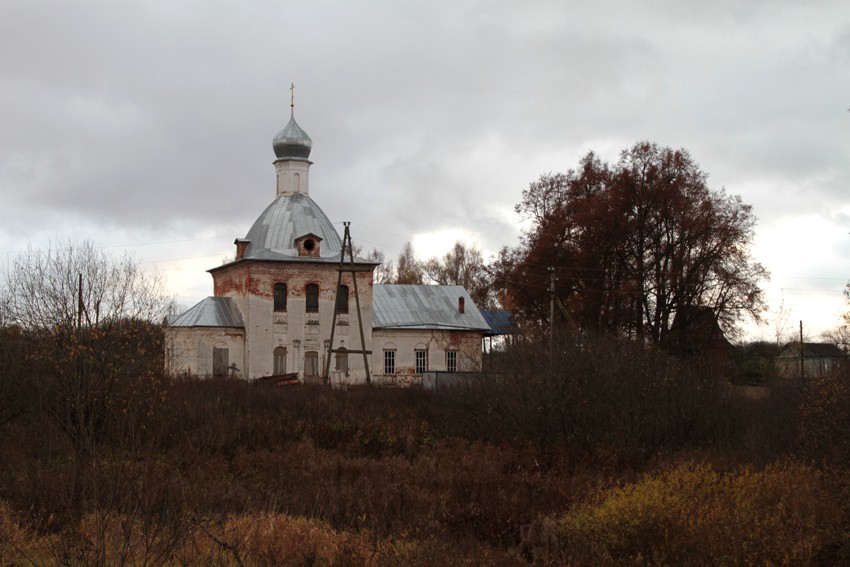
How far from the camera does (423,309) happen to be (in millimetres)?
40625

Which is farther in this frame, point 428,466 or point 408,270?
point 408,270

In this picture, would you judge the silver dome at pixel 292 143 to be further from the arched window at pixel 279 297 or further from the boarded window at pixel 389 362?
the boarded window at pixel 389 362

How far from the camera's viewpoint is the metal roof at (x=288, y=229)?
3731 centimetres

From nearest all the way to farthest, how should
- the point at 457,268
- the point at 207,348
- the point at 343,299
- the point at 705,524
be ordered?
the point at 705,524, the point at 207,348, the point at 343,299, the point at 457,268

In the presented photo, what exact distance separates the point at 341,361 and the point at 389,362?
8.24 feet

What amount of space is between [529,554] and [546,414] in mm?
9241

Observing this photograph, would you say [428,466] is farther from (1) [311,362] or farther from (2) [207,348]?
(2) [207,348]

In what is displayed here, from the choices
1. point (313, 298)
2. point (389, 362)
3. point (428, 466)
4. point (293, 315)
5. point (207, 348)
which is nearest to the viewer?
point (428, 466)

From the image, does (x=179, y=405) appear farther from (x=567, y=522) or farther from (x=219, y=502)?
(x=567, y=522)

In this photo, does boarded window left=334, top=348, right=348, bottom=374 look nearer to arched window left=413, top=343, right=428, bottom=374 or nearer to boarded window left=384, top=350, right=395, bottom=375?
boarded window left=384, top=350, right=395, bottom=375

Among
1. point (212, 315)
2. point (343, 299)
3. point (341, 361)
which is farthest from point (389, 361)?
point (212, 315)

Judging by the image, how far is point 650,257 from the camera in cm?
3628

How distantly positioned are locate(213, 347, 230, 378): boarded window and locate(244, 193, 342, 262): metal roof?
3.69 meters

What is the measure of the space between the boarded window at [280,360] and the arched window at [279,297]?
156 cm
